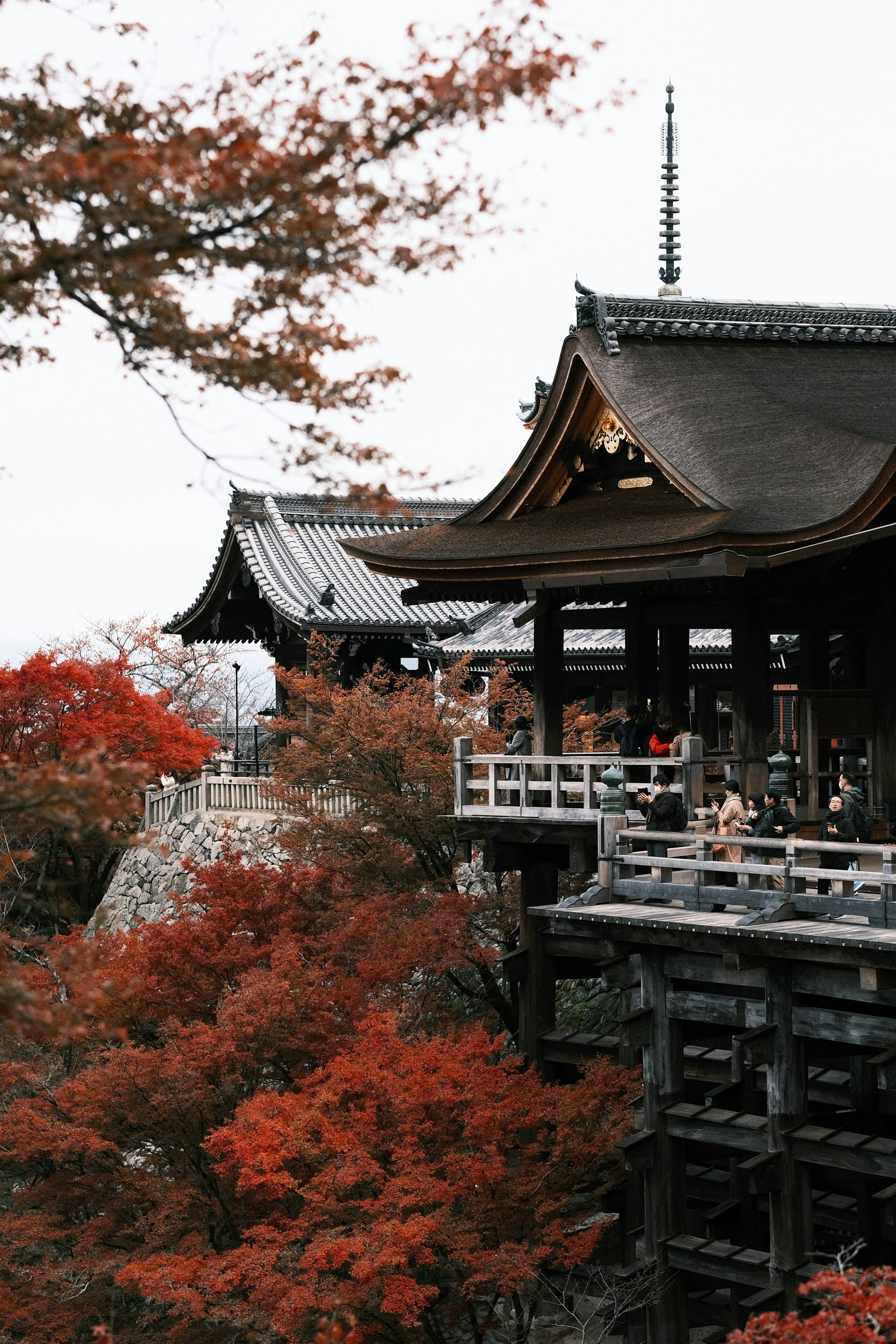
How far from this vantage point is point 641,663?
1892cm

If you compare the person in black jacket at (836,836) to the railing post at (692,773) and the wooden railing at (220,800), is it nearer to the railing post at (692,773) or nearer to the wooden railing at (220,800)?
the railing post at (692,773)

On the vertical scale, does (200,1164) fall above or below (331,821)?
below

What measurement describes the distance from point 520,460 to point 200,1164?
9.23 m

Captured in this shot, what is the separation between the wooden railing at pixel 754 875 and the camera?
41.1ft

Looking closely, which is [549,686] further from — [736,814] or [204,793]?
[204,793]

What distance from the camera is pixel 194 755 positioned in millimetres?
32969

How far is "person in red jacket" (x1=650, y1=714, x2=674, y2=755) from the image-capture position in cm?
1680

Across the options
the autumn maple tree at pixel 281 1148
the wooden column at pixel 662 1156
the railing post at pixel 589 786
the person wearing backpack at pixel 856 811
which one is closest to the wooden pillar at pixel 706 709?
the autumn maple tree at pixel 281 1148

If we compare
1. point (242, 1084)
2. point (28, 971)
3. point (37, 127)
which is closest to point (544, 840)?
point (242, 1084)

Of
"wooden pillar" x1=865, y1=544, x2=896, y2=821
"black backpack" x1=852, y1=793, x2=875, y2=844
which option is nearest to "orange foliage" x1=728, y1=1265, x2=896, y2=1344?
"black backpack" x1=852, y1=793, x2=875, y2=844

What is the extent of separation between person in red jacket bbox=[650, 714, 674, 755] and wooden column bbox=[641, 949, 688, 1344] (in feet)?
8.69

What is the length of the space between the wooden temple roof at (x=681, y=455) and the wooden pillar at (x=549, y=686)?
0.66 m

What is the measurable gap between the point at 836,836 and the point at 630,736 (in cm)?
289

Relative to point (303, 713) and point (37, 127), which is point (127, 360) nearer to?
point (37, 127)
